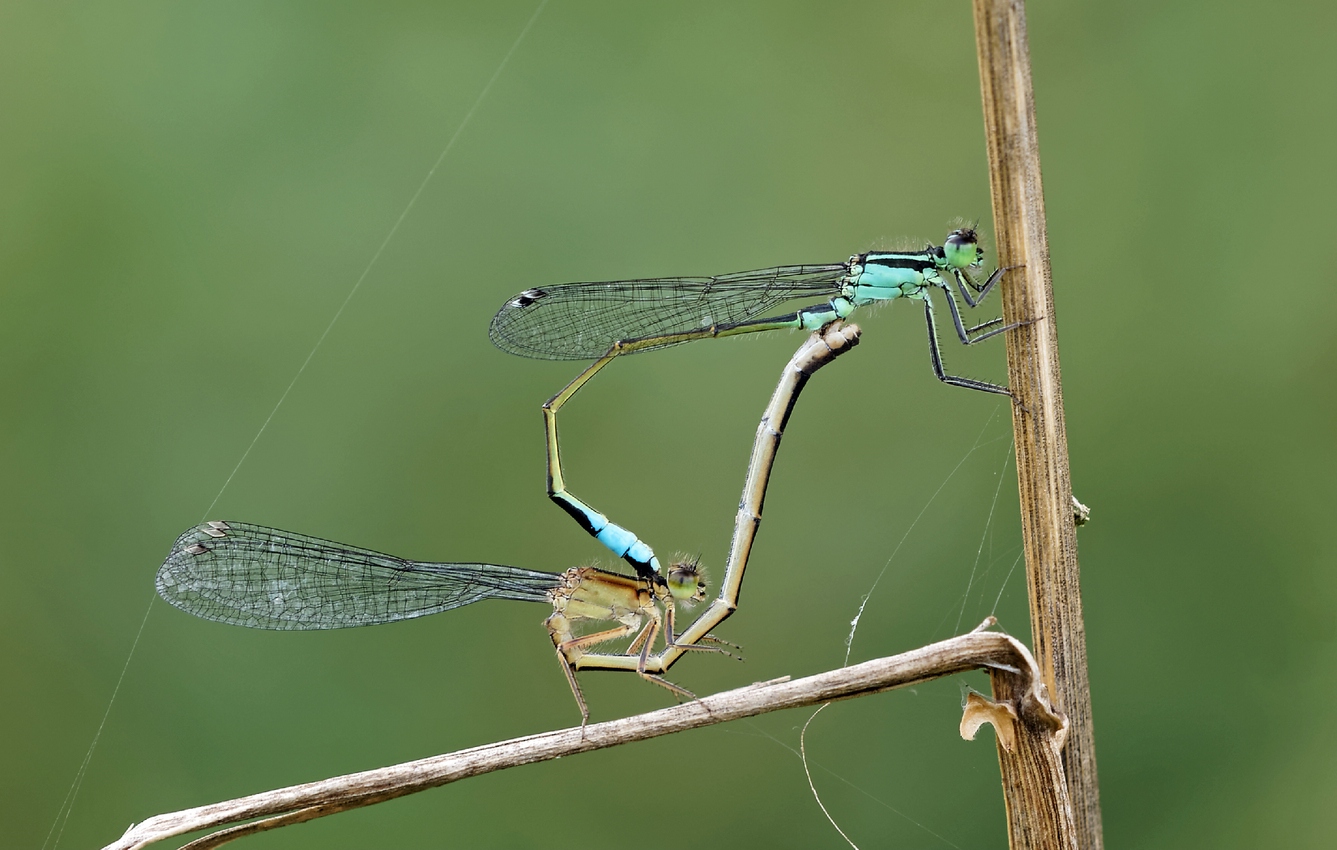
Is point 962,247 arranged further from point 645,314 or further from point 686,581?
point 686,581

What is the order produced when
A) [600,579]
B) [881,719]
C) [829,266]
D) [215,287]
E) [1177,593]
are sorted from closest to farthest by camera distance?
[829,266], [600,579], [1177,593], [881,719], [215,287]

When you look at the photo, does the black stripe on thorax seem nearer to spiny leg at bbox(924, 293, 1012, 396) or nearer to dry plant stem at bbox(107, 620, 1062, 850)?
spiny leg at bbox(924, 293, 1012, 396)

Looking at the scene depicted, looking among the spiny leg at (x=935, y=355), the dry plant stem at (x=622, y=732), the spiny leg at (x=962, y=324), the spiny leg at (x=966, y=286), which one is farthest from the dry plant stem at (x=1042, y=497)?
the spiny leg at (x=935, y=355)

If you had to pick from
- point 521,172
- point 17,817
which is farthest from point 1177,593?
point 17,817

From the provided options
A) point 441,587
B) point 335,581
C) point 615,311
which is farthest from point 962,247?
point 335,581

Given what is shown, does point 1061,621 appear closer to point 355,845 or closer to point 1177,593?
point 1177,593

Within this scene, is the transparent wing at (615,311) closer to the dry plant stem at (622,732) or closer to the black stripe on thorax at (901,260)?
the black stripe on thorax at (901,260)
